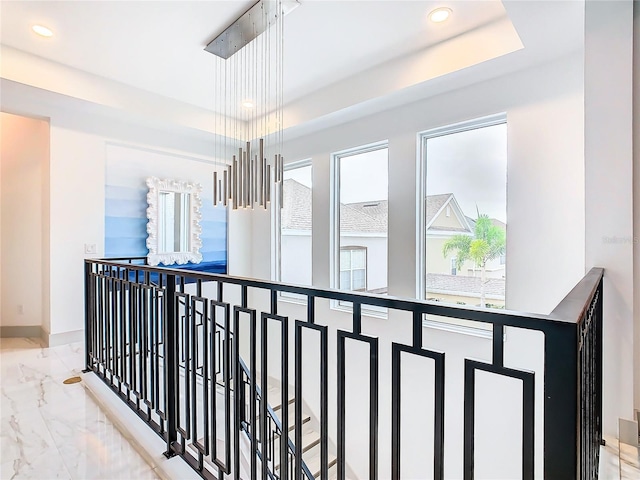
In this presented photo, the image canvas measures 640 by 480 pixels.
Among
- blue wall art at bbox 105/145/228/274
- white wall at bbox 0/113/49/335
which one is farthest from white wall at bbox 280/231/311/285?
white wall at bbox 0/113/49/335

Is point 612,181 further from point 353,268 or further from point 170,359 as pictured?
point 353,268

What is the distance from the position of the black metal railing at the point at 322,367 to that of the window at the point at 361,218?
84.9 inches

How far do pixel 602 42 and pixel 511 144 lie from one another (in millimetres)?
1136

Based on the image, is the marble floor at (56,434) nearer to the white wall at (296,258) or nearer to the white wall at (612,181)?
the white wall at (612,181)

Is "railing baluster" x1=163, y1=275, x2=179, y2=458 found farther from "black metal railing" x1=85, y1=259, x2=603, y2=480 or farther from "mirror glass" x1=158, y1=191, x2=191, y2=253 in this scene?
"mirror glass" x1=158, y1=191, x2=191, y2=253

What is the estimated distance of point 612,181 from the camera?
1780mm

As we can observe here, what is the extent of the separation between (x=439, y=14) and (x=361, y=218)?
2.14 metres

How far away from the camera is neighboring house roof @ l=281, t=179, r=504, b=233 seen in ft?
11.0

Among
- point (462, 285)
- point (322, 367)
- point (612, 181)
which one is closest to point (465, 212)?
point (462, 285)

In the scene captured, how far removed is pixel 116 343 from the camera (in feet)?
8.09

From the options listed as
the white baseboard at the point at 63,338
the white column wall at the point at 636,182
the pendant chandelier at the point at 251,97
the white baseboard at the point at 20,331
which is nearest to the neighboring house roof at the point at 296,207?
the pendant chandelier at the point at 251,97

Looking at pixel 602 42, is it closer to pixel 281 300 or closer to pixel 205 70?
pixel 205 70

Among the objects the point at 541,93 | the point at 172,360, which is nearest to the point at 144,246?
the point at 172,360

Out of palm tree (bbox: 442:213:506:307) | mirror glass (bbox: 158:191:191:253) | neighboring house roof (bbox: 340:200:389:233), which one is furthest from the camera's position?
mirror glass (bbox: 158:191:191:253)
